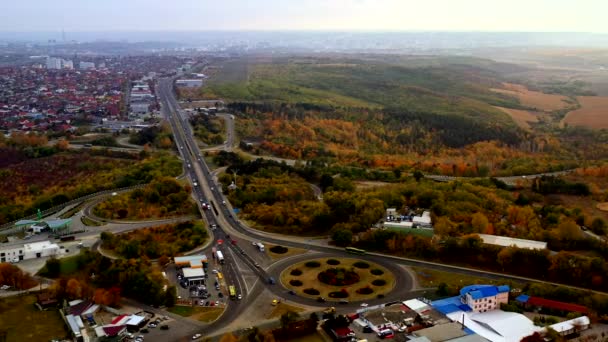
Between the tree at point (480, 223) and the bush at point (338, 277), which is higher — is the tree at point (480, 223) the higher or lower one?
the higher one

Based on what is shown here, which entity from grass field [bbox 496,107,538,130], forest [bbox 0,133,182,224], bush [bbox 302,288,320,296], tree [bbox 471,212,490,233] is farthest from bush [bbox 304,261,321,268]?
grass field [bbox 496,107,538,130]

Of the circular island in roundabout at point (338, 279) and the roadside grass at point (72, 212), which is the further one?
the roadside grass at point (72, 212)

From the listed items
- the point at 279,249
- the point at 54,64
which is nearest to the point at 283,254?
the point at 279,249

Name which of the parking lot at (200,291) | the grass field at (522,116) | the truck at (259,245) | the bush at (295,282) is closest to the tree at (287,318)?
the parking lot at (200,291)

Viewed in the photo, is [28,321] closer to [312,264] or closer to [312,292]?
[312,292]

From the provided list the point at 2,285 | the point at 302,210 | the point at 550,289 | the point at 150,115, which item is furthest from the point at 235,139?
the point at 550,289

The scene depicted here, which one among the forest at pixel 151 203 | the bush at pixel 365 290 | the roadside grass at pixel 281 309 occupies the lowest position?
the roadside grass at pixel 281 309

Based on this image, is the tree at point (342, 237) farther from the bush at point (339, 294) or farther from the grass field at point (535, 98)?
the grass field at point (535, 98)

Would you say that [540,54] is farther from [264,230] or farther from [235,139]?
[264,230]
